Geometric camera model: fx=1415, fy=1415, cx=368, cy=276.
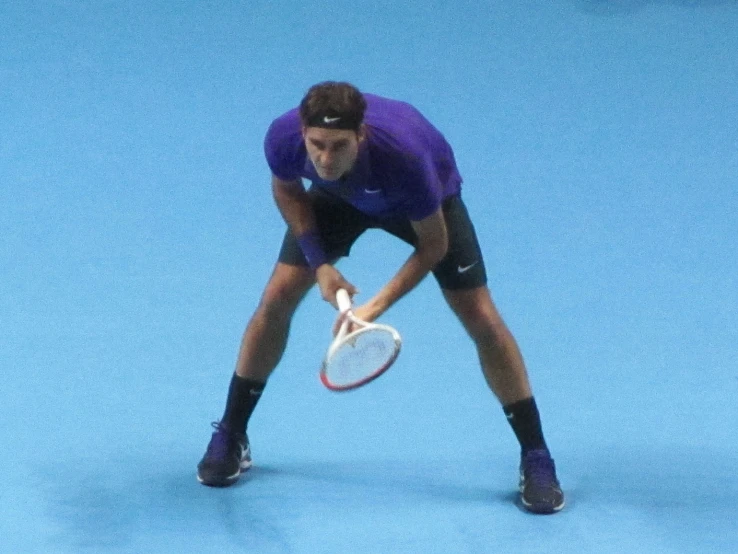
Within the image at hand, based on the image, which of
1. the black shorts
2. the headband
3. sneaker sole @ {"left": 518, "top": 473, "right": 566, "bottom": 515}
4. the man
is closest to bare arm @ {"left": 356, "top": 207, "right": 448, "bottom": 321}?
the man

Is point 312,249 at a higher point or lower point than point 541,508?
higher

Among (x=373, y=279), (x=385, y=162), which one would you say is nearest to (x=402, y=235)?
(x=385, y=162)

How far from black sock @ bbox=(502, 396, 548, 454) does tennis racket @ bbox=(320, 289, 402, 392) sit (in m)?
0.59

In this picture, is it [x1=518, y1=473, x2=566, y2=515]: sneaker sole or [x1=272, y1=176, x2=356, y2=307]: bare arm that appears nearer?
[x1=272, y1=176, x2=356, y2=307]: bare arm

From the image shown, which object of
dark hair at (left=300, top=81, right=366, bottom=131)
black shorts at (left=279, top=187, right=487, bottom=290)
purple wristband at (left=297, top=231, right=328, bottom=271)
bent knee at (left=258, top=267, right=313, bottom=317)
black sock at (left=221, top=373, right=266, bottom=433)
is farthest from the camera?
black sock at (left=221, top=373, right=266, bottom=433)

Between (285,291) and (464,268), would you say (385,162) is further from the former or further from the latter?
(285,291)

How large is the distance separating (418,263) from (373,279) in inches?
74.9

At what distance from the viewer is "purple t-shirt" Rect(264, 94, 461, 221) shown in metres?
3.55

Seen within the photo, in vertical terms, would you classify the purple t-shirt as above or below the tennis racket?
above

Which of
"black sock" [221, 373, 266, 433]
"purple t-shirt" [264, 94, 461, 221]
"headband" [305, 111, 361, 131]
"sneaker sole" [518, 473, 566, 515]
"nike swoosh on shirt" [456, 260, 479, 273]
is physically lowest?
"sneaker sole" [518, 473, 566, 515]

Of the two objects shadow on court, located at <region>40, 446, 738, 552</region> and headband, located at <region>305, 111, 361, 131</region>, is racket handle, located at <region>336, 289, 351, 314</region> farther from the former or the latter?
shadow on court, located at <region>40, 446, 738, 552</region>

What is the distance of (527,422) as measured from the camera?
13.2 ft

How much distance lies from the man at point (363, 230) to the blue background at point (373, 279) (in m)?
0.18

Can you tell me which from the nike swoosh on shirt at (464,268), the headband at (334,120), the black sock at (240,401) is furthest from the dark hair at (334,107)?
the black sock at (240,401)
